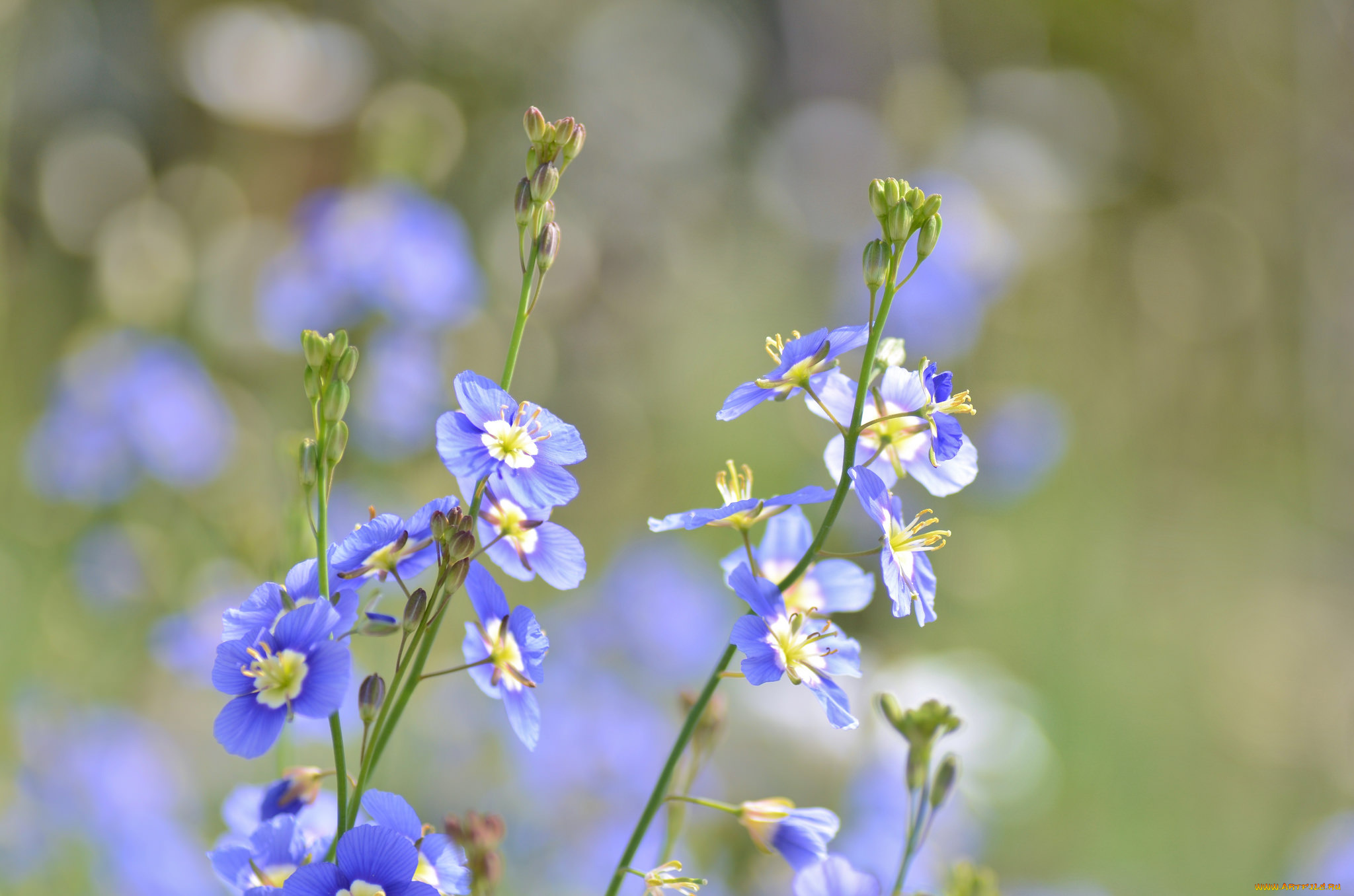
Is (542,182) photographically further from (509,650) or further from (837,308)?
(837,308)

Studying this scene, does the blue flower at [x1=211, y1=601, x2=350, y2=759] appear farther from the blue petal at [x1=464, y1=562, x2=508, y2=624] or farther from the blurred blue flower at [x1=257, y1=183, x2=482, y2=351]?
the blurred blue flower at [x1=257, y1=183, x2=482, y2=351]

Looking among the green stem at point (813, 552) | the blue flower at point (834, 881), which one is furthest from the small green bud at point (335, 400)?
the blue flower at point (834, 881)

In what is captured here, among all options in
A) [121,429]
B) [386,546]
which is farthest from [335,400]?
[121,429]

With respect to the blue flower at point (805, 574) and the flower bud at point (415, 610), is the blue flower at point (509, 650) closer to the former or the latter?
the flower bud at point (415, 610)

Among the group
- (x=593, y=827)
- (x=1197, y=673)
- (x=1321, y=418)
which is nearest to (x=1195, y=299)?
(x=1321, y=418)

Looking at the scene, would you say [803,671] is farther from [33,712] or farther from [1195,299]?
[1195,299]

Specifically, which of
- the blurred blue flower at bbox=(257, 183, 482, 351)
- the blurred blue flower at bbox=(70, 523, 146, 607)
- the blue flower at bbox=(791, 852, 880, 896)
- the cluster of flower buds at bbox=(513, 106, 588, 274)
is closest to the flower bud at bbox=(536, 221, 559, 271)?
the cluster of flower buds at bbox=(513, 106, 588, 274)
